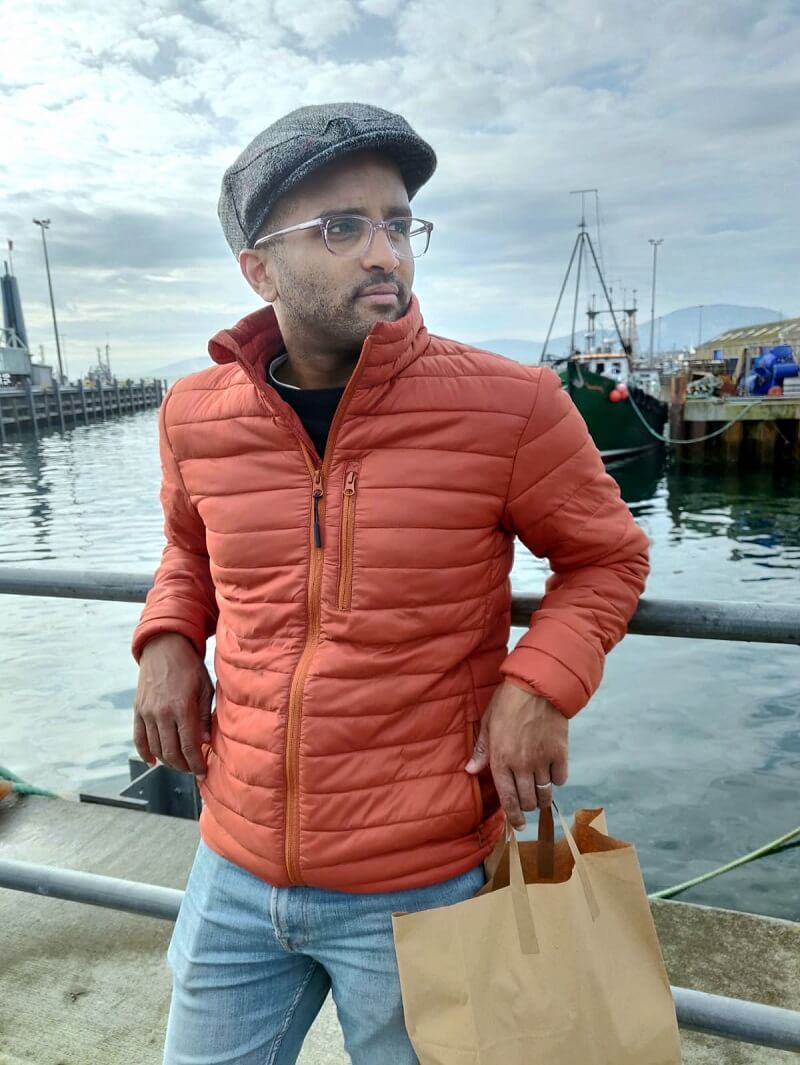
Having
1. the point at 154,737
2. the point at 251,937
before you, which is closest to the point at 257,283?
the point at 154,737

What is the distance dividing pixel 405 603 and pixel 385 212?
0.68 meters

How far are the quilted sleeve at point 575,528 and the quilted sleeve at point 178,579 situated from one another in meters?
0.67

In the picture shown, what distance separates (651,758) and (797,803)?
1259 millimetres

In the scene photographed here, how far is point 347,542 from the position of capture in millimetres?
1420

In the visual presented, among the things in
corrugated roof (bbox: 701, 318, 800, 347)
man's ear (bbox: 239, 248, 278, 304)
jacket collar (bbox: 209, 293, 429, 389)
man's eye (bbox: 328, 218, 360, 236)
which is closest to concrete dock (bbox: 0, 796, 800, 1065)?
jacket collar (bbox: 209, 293, 429, 389)

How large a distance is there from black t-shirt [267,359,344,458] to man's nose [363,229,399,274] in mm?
224

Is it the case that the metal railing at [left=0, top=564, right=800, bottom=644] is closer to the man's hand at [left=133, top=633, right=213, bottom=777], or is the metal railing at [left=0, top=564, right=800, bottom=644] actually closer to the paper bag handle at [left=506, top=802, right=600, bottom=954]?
the paper bag handle at [left=506, top=802, right=600, bottom=954]

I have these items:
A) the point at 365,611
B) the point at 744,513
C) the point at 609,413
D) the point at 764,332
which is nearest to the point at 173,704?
the point at 365,611

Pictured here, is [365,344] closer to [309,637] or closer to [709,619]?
[309,637]

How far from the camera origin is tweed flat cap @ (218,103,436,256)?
1.43 meters

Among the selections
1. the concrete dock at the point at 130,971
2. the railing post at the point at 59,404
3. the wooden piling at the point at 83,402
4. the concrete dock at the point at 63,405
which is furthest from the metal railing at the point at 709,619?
the wooden piling at the point at 83,402

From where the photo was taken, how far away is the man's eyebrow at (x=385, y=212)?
4.85 feet

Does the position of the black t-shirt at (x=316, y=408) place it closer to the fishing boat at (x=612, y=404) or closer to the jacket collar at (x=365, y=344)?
the jacket collar at (x=365, y=344)

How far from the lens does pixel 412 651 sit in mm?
1409
